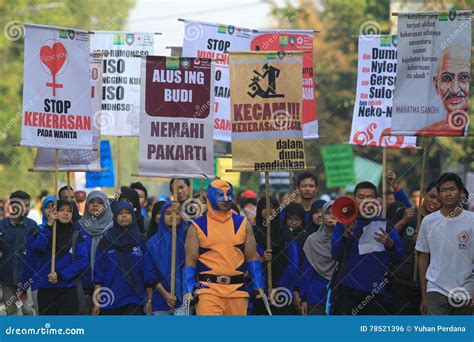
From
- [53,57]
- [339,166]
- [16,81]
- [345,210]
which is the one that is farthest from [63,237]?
[16,81]

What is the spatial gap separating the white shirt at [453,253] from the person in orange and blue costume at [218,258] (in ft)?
5.53

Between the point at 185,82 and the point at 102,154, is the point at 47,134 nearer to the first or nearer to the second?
the point at 185,82

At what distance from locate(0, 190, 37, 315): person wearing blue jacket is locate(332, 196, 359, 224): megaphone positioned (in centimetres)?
422

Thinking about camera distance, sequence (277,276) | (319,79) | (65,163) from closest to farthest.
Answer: (277,276) → (65,163) → (319,79)

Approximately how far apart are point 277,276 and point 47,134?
2.85 m

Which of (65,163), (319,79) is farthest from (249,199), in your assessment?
(319,79)

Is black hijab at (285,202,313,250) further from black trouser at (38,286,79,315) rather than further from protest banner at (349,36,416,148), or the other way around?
black trouser at (38,286,79,315)

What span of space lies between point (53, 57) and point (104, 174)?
5.74 m

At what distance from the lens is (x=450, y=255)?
12586 millimetres

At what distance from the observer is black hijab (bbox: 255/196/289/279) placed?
14422 millimetres

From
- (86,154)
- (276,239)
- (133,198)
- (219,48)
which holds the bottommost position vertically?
(276,239)

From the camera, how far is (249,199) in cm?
1969

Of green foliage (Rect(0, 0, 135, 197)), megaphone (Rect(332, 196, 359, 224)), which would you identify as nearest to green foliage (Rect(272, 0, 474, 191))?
green foliage (Rect(0, 0, 135, 197))

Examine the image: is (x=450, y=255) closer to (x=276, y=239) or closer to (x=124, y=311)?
(x=276, y=239)
